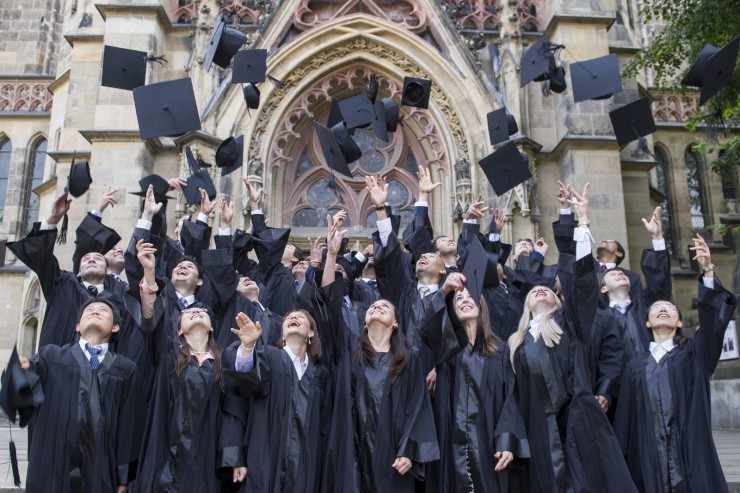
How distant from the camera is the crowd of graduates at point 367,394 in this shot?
4254 mm

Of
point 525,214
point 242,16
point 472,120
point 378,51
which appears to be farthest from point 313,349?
point 242,16

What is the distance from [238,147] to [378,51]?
4.48m

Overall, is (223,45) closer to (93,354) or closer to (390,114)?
(390,114)

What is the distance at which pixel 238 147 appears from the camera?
8539mm

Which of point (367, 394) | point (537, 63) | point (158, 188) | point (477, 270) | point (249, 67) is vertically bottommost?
point (367, 394)

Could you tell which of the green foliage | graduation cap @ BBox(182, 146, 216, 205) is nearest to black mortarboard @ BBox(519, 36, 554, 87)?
the green foliage

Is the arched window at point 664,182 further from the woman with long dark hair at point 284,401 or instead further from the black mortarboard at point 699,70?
the woman with long dark hair at point 284,401

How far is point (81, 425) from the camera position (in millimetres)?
4191

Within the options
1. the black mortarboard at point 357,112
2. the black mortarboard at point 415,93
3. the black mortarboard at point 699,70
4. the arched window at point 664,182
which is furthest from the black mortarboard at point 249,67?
the arched window at point 664,182

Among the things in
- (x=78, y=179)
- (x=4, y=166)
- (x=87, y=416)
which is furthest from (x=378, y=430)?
(x=4, y=166)

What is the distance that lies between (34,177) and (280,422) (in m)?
14.5

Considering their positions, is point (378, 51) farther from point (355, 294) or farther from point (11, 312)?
point (11, 312)

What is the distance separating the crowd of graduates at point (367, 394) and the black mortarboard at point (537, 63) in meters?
4.66

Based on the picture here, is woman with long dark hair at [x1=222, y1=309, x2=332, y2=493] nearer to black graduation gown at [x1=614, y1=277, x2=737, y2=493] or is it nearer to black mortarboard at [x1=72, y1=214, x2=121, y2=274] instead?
black graduation gown at [x1=614, y1=277, x2=737, y2=493]
